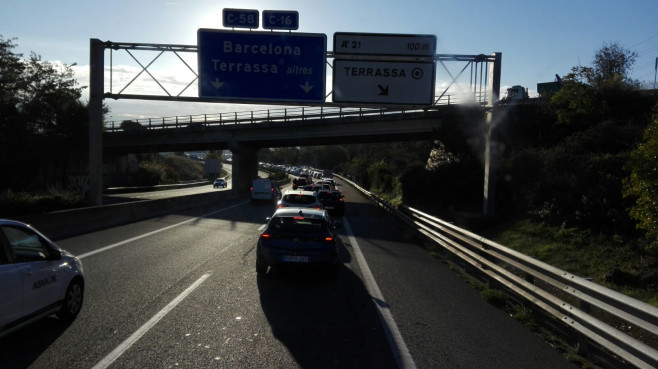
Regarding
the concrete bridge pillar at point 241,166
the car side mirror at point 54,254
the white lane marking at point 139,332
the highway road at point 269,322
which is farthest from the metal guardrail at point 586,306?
the concrete bridge pillar at point 241,166

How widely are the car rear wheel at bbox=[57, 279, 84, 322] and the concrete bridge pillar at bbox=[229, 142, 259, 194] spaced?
1624 inches

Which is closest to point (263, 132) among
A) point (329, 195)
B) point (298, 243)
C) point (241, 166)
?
point (241, 166)

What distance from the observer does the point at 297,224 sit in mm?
10445

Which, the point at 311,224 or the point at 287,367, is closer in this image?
the point at 287,367

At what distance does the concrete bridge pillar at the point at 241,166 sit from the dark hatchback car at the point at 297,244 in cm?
3863

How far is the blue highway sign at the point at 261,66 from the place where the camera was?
18.1 m

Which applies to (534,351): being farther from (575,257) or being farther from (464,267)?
(575,257)

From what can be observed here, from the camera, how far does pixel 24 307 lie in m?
5.93

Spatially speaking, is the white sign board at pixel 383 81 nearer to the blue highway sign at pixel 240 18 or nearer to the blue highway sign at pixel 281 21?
the blue highway sign at pixel 281 21

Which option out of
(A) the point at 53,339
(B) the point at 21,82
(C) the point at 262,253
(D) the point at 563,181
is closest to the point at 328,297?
(C) the point at 262,253

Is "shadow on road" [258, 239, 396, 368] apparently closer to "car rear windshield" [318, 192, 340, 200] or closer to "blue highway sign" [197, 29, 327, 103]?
"blue highway sign" [197, 29, 327, 103]

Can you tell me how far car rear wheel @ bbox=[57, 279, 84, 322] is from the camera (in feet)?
22.9

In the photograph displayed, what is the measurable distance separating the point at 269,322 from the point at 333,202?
21061 mm

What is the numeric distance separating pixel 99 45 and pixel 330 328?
1579cm
